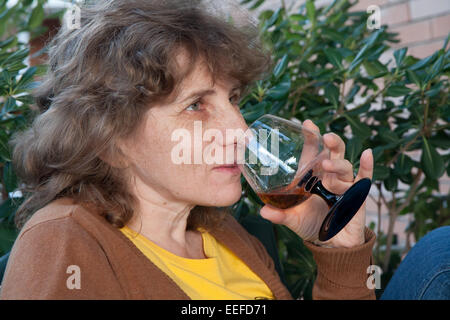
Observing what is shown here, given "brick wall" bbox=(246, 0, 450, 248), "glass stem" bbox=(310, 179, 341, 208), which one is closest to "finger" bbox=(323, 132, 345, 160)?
"glass stem" bbox=(310, 179, 341, 208)

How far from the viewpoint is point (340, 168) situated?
1.19m

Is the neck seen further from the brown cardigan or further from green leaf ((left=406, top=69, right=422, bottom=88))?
green leaf ((left=406, top=69, right=422, bottom=88))

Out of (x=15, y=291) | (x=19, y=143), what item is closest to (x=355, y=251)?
(x=15, y=291)

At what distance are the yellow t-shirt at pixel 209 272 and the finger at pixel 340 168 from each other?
410 millimetres

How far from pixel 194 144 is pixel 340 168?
0.37m

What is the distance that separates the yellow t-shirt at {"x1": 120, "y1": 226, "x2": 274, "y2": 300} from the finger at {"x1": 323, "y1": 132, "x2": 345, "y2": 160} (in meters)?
0.44

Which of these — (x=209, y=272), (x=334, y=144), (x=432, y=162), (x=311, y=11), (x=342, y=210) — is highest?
(x=311, y=11)

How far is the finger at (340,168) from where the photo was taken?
113cm

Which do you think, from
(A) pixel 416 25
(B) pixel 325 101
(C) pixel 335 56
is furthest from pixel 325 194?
(A) pixel 416 25

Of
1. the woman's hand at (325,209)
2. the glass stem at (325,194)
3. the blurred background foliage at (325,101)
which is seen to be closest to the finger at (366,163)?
the woman's hand at (325,209)

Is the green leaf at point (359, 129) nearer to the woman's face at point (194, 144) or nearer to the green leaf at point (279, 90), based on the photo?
the green leaf at point (279, 90)

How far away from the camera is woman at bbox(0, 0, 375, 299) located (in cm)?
109

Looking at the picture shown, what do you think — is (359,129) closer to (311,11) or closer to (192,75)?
(311,11)

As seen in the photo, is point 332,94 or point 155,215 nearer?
point 155,215
